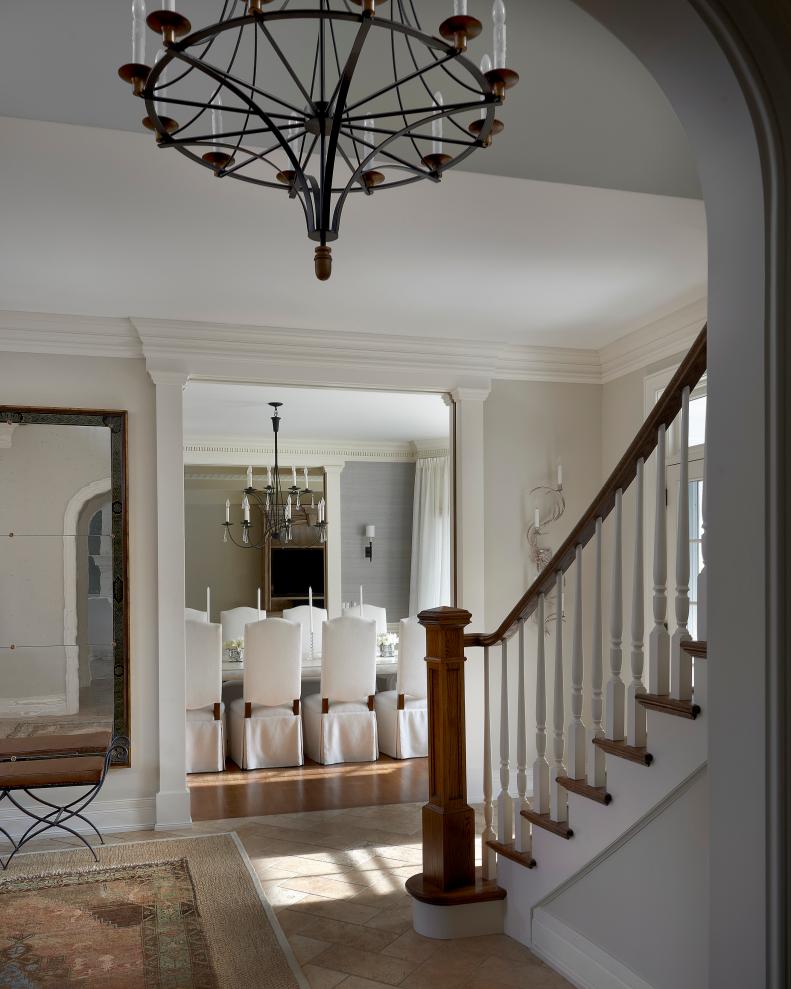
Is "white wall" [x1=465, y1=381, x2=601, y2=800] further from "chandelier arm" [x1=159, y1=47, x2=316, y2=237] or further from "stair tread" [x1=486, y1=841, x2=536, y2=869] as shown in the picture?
"chandelier arm" [x1=159, y1=47, x2=316, y2=237]

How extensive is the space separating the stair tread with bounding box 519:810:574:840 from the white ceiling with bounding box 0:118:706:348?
7.29ft

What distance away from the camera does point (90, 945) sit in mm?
3377

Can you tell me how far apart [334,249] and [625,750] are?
2.38 m

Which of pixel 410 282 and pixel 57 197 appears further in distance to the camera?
pixel 410 282

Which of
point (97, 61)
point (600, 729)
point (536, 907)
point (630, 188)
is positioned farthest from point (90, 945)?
point (630, 188)

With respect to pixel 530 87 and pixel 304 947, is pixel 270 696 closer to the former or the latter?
pixel 304 947

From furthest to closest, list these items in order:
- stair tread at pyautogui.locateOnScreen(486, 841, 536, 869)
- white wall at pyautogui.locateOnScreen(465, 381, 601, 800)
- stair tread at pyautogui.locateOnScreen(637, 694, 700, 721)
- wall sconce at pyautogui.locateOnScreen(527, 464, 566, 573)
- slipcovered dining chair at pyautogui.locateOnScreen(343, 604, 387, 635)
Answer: slipcovered dining chair at pyautogui.locateOnScreen(343, 604, 387, 635) → wall sconce at pyautogui.locateOnScreen(527, 464, 566, 573) → white wall at pyautogui.locateOnScreen(465, 381, 601, 800) → stair tread at pyautogui.locateOnScreen(486, 841, 536, 869) → stair tread at pyautogui.locateOnScreen(637, 694, 700, 721)

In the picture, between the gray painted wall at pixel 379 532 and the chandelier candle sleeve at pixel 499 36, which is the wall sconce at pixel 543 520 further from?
the gray painted wall at pixel 379 532

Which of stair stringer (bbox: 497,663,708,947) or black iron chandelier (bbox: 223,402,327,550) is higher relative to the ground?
black iron chandelier (bbox: 223,402,327,550)

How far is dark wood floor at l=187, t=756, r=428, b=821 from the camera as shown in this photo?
527 centimetres

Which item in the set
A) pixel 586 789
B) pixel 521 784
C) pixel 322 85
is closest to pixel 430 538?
pixel 521 784

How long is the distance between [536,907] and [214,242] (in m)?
2.87

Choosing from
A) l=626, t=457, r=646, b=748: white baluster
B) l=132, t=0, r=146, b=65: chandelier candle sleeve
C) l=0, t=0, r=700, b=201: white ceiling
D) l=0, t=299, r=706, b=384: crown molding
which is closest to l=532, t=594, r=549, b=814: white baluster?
l=626, t=457, r=646, b=748: white baluster

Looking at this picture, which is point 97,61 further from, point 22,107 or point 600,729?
point 600,729
